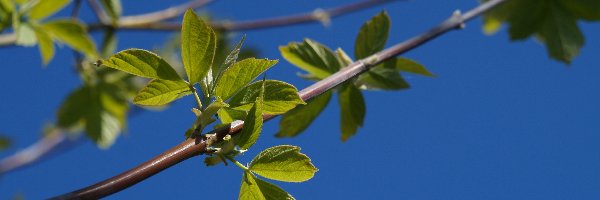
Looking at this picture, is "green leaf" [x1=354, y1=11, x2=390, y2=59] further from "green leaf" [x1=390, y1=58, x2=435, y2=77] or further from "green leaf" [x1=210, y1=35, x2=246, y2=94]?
"green leaf" [x1=210, y1=35, x2=246, y2=94]

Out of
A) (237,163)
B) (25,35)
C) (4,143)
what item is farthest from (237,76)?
(4,143)

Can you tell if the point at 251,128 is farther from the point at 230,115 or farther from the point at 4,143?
the point at 4,143

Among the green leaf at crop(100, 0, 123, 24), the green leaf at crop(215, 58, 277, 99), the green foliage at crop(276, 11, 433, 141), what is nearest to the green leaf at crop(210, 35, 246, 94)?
the green leaf at crop(215, 58, 277, 99)

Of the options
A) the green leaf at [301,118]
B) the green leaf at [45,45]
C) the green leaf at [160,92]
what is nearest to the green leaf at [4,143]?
the green leaf at [45,45]

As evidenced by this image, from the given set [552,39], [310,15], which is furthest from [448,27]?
[310,15]

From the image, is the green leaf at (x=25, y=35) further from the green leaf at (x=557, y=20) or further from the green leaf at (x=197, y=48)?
the green leaf at (x=557, y=20)

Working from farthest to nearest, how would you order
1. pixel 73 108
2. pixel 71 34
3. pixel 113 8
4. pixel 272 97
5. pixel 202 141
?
pixel 73 108 < pixel 113 8 < pixel 71 34 < pixel 272 97 < pixel 202 141
